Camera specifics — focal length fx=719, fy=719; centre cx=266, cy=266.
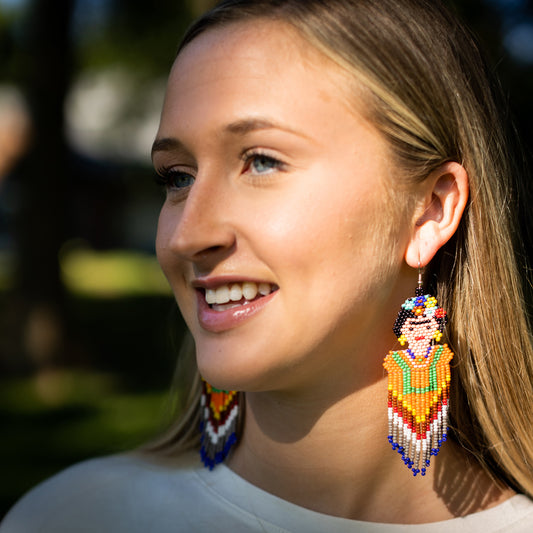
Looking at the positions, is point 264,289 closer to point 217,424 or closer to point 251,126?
point 251,126

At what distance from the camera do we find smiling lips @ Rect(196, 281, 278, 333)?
6.05 ft

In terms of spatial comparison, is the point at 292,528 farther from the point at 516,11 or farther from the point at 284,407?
the point at 516,11

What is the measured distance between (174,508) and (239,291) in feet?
2.45

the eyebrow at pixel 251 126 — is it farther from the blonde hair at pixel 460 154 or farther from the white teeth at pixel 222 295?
the white teeth at pixel 222 295

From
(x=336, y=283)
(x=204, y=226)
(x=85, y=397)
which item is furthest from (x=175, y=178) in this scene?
(x=85, y=397)

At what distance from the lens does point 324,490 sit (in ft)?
6.71

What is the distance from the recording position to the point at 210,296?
76.1 inches

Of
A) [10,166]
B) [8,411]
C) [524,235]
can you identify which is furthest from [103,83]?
[524,235]

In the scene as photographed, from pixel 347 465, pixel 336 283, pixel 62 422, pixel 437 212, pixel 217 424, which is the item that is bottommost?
pixel 347 465

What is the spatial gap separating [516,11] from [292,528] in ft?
9.41

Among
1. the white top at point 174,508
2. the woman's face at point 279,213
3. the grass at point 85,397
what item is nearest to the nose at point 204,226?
the woman's face at point 279,213

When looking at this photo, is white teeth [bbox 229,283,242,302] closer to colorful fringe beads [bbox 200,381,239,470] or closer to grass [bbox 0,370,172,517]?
colorful fringe beads [bbox 200,381,239,470]

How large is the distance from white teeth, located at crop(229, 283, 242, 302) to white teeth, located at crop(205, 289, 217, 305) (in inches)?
2.4

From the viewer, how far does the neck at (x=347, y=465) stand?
2.03 m
